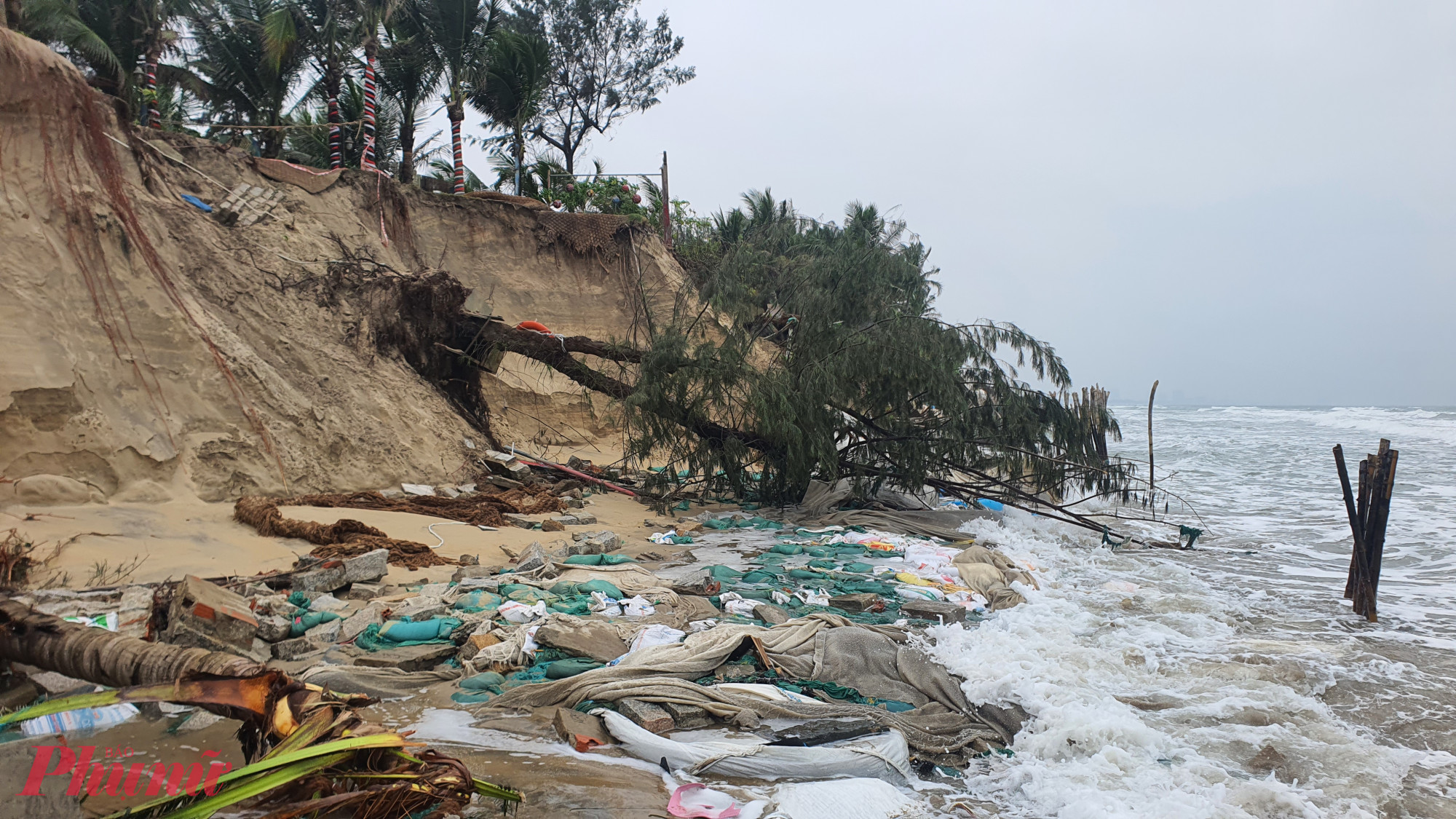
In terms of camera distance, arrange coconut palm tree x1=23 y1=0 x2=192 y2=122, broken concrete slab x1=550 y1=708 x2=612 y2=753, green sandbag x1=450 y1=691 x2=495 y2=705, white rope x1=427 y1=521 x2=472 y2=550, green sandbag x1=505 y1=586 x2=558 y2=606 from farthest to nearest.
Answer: coconut palm tree x1=23 y1=0 x2=192 y2=122, white rope x1=427 y1=521 x2=472 y2=550, green sandbag x1=505 y1=586 x2=558 y2=606, green sandbag x1=450 y1=691 x2=495 y2=705, broken concrete slab x1=550 y1=708 x2=612 y2=753

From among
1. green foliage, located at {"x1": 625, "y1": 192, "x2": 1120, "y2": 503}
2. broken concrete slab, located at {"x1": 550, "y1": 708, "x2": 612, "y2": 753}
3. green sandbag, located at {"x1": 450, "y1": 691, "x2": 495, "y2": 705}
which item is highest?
green foliage, located at {"x1": 625, "y1": 192, "x2": 1120, "y2": 503}

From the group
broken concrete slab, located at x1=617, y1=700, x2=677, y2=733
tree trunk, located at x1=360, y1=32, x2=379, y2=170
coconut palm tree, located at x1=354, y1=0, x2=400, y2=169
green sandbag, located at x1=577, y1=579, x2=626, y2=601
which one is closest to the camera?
broken concrete slab, located at x1=617, y1=700, x2=677, y2=733

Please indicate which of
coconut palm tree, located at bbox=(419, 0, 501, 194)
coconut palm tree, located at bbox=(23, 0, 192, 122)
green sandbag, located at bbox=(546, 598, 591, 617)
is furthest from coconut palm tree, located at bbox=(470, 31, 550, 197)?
green sandbag, located at bbox=(546, 598, 591, 617)

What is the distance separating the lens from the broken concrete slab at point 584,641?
455cm

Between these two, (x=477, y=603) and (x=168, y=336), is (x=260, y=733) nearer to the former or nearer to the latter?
(x=477, y=603)

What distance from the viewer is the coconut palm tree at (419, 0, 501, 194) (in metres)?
16.7

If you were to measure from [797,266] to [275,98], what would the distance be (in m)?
13.6

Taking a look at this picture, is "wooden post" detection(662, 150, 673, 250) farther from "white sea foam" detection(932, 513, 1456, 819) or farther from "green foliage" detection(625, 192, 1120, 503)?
"white sea foam" detection(932, 513, 1456, 819)

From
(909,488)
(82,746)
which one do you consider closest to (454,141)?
(909,488)

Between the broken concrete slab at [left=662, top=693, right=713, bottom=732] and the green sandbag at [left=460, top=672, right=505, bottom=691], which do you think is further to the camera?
the green sandbag at [left=460, top=672, right=505, bottom=691]

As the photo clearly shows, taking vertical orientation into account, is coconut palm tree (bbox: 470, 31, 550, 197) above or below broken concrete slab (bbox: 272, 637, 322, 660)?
above

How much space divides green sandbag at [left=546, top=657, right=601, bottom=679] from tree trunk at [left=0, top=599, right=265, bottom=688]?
2.00 meters

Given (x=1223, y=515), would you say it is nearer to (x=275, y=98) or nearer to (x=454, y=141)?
(x=454, y=141)

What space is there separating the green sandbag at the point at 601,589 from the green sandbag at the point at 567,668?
1.26m
